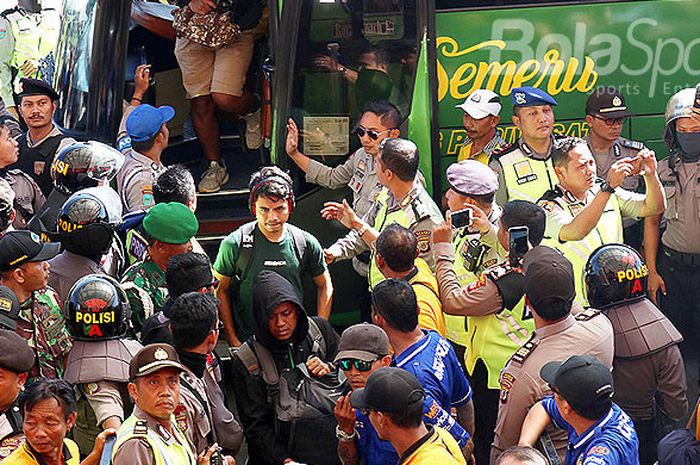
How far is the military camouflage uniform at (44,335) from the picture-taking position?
5.49 meters

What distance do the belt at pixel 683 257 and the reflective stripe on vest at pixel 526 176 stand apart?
1.02 meters

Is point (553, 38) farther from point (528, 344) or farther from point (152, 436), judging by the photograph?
point (152, 436)

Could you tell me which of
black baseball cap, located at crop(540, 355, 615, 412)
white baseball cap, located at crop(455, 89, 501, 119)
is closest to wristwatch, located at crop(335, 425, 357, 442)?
black baseball cap, located at crop(540, 355, 615, 412)

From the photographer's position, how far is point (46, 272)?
221 inches

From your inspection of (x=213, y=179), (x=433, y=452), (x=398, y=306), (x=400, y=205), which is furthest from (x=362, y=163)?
(x=433, y=452)

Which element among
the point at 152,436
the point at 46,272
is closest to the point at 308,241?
the point at 46,272

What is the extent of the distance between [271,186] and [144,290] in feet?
2.89

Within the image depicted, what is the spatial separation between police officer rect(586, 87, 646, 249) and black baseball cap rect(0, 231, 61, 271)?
3395 mm

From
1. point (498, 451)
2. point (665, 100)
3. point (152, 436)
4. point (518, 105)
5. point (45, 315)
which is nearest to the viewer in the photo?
point (152, 436)

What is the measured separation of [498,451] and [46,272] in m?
2.27

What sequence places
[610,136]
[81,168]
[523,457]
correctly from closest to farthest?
[523,457] → [81,168] → [610,136]

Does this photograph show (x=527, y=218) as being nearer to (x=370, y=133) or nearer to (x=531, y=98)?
(x=531, y=98)

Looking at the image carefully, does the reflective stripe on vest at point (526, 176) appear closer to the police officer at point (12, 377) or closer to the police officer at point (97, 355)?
the police officer at point (97, 355)

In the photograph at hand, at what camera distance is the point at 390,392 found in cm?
429
